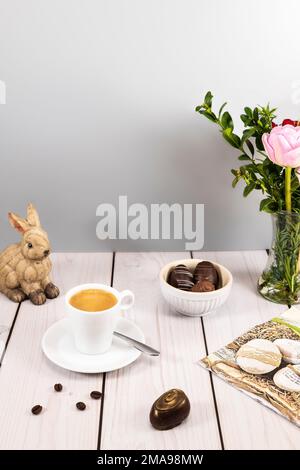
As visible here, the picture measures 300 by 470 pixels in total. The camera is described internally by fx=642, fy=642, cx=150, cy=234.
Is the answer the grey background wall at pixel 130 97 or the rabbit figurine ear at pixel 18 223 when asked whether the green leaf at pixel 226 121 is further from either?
the rabbit figurine ear at pixel 18 223

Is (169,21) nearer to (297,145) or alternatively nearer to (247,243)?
(297,145)

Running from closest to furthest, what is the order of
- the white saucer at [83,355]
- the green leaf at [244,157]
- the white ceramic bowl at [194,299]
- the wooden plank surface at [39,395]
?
1. the wooden plank surface at [39,395]
2. the white saucer at [83,355]
3. the white ceramic bowl at [194,299]
4. the green leaf at [244,157]

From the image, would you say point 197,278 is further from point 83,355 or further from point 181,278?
point 83,355

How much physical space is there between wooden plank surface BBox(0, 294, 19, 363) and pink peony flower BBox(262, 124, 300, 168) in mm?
560

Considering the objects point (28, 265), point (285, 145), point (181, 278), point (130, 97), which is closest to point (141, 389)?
point (181, 278)

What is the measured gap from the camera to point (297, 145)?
1.11 m

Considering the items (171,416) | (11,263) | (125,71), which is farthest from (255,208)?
(171,416)

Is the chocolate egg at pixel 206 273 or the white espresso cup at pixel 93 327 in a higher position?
the chocolate egg at pixel 206 273

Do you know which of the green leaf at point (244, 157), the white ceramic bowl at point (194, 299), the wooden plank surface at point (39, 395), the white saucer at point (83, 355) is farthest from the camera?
the green leaf at point (244, 157)

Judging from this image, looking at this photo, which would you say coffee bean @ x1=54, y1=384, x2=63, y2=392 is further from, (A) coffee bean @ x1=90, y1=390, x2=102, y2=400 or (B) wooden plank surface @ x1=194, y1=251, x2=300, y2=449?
(B) wooden plank surface @ x1=194, y1=251, x2=300, y2=449

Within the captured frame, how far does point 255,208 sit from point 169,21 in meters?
0.44

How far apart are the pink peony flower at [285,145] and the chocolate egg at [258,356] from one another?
1.03 ft

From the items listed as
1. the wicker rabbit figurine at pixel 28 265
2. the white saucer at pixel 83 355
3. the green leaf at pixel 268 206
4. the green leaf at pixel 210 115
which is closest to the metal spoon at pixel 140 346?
the white saucer at pixel 83 355

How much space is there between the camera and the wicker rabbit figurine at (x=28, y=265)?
1.21 meters
